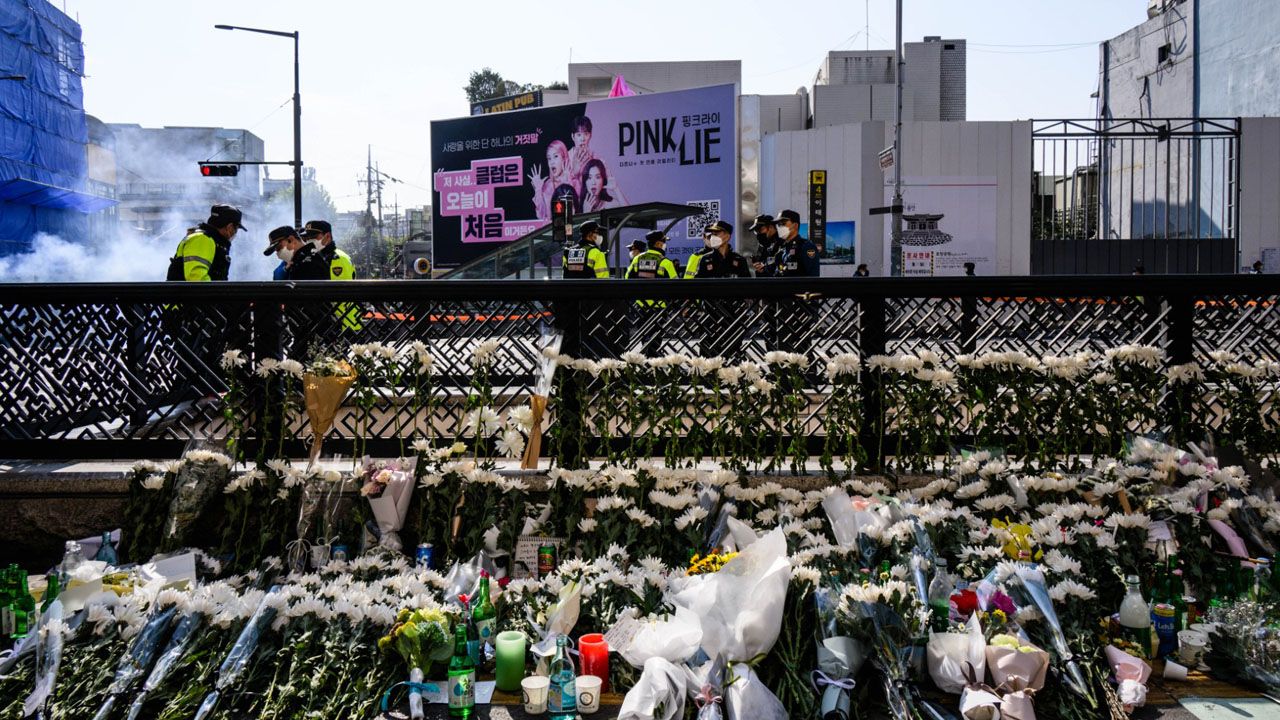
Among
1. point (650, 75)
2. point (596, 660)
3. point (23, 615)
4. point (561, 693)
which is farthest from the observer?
point (650, 75)

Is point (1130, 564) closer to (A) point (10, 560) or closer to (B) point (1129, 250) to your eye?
(A) point (10, 560)

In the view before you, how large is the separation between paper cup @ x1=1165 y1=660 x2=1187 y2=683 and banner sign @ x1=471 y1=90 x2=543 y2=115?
1519 inches

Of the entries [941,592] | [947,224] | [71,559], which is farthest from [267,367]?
[947,224]

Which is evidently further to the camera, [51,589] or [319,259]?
[319,259]

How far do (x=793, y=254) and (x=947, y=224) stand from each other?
59.2 ft

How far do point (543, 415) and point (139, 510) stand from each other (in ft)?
7.20

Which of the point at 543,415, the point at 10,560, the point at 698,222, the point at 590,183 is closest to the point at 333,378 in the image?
the point at 543,415

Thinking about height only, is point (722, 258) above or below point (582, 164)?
below

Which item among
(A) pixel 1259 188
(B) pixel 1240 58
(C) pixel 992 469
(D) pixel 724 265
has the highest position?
(B) pixel 1240 58

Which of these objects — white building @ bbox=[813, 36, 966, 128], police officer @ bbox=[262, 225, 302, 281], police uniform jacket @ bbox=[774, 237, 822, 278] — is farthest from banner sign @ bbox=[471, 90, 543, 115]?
police officer @ bbox=[262, 225, 302, 281]

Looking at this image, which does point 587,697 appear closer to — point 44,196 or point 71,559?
point 71,559

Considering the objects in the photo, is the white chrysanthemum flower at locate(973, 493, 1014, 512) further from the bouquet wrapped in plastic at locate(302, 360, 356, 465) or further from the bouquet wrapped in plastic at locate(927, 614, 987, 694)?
the bouquet wrapped in plastic at locate(302, 360, 356, 465)

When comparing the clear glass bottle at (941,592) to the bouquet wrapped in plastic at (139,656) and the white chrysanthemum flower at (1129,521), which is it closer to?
the white chrysanthemum flower at (1129,521)

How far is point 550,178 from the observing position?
2705 centimetres
